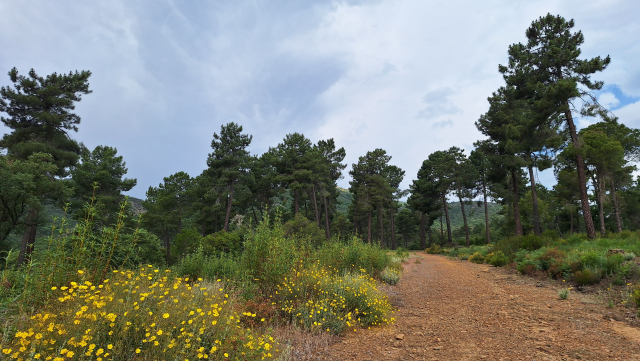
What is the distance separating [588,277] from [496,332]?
17.0ft

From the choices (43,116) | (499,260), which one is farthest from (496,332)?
(43,116)

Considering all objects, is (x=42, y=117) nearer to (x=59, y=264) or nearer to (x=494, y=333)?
(x=59, y=264)

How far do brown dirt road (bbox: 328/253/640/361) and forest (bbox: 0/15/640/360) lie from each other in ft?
2.05

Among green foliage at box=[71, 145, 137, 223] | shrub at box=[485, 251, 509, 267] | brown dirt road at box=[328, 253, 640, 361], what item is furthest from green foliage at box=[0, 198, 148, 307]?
green foliage at box=[71, 145, 137, 223]

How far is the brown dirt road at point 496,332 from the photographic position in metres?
3.50

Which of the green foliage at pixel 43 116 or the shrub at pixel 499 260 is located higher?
the green foliage at pixel 43 116

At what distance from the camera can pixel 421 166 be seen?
41688 mm

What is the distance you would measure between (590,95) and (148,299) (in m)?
19.9

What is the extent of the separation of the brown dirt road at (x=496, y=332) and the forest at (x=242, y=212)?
0.62 m

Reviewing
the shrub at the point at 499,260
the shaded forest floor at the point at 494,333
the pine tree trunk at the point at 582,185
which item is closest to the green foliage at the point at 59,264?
the shaded forest floor at the point at 494,333

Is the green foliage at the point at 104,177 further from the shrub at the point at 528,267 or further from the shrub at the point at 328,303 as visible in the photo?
the shrub at the point at 528,267

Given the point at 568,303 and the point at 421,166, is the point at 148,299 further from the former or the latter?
the point at 421,166

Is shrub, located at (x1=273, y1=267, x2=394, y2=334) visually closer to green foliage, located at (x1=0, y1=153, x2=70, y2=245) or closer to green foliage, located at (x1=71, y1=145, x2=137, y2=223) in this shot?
green foliage, located at (x1=0, y1=153, x2=70, y2=245)

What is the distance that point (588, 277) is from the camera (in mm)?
7172
